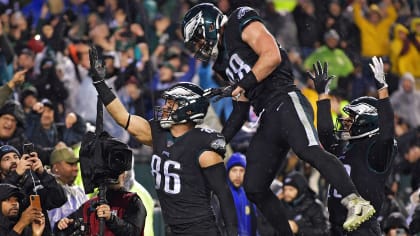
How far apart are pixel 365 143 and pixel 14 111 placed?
174 inches

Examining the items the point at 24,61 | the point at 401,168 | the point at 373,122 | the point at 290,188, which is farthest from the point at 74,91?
the point at 373,122

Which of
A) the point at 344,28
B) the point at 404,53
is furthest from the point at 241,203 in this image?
the point at 344,28

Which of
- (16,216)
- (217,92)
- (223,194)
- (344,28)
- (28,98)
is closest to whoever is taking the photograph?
(223,194)

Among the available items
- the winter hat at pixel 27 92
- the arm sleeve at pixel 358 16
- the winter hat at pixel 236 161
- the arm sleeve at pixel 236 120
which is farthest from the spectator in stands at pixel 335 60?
the arm sleeve at pixel 236 120

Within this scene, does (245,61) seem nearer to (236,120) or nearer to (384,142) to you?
(236,120)

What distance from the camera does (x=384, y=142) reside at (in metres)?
9.91

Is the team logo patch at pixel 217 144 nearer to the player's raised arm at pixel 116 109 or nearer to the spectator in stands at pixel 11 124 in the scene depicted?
the player's raised arm at pixel 116 109

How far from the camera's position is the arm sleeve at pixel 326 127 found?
10.1m

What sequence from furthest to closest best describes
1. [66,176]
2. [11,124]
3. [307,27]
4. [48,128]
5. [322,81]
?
[307,27]
[48,128]
[11,124]
[66,176]
[322,81]

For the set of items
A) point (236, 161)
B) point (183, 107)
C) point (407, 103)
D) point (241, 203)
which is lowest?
point (407, 103)

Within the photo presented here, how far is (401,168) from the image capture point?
16.9m

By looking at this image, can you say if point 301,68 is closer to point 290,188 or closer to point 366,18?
point 366,18

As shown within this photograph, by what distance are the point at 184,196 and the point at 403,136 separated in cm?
866

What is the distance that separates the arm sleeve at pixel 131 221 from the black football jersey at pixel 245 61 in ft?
4.19
